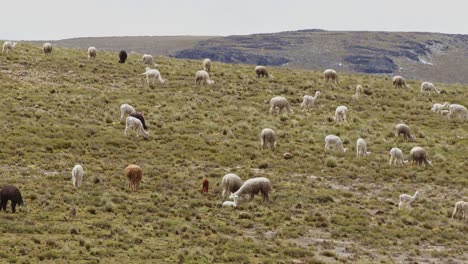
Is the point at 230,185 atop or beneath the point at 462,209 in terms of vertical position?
atop

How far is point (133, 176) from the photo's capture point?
28266 mm

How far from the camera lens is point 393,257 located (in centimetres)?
2256

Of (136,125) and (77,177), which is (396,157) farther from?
(77,177)

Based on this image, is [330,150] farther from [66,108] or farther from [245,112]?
[66,108]

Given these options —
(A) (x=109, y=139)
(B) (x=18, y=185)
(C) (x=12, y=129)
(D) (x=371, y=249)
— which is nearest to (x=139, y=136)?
(A) (x=109, y=139)

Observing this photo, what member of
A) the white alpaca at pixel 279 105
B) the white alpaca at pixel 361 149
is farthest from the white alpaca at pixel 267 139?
the white alpaca at pixel 279 105

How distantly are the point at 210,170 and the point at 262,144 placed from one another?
5939mm

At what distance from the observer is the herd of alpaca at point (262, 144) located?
90.3 ft

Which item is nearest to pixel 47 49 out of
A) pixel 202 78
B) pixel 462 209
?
pixel 202 78

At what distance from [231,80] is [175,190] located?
101 feet

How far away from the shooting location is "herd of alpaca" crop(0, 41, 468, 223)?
90.3ft

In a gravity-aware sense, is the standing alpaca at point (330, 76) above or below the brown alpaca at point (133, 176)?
above

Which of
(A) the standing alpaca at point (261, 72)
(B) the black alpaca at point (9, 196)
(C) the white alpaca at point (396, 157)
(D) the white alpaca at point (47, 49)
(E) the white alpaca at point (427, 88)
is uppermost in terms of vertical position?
(D) the white alpaca at point (47, 49)

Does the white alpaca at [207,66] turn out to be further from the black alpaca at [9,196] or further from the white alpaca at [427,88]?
the black alpaca at [9,196]
